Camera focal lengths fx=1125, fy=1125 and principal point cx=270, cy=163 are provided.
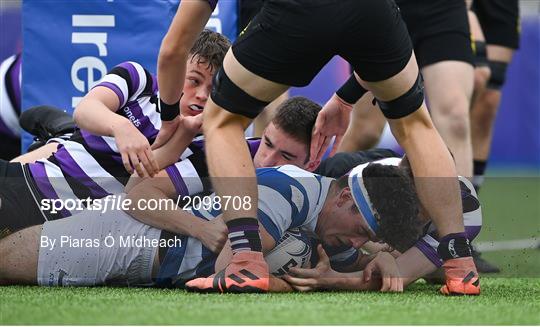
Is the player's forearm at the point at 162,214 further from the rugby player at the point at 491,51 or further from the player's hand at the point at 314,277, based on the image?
the rugby player at the point at 491,51

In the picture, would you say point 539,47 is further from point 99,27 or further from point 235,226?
point 235,226

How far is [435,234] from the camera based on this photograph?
371 cm

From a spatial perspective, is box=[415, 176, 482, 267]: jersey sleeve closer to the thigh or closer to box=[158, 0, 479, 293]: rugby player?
box=[158, 0, 479, 293]: rugby player

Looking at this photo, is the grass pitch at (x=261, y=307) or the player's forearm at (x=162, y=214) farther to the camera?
the player's forearm at (x=162, y=214)

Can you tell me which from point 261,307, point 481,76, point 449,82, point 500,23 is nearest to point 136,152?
point 261,307

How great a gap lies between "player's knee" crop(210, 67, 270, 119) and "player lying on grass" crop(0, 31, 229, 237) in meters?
0.41

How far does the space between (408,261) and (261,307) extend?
0.90m

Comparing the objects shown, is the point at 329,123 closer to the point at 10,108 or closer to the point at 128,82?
the point at 128,82

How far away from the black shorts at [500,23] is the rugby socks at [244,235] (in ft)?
13.1

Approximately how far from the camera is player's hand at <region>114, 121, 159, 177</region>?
3545 mm

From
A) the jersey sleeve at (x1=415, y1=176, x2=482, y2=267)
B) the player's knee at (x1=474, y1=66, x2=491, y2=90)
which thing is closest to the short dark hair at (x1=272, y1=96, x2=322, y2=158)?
the jersey sleeve at (x1=415, y1=176, x2=482, y2=267)

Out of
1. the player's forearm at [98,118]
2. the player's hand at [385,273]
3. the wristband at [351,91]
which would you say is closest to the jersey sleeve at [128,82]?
the player's forearm at [98,118]

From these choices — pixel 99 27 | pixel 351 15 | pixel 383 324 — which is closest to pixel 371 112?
pixel 99 27

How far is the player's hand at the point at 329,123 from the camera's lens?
4.04 metres
